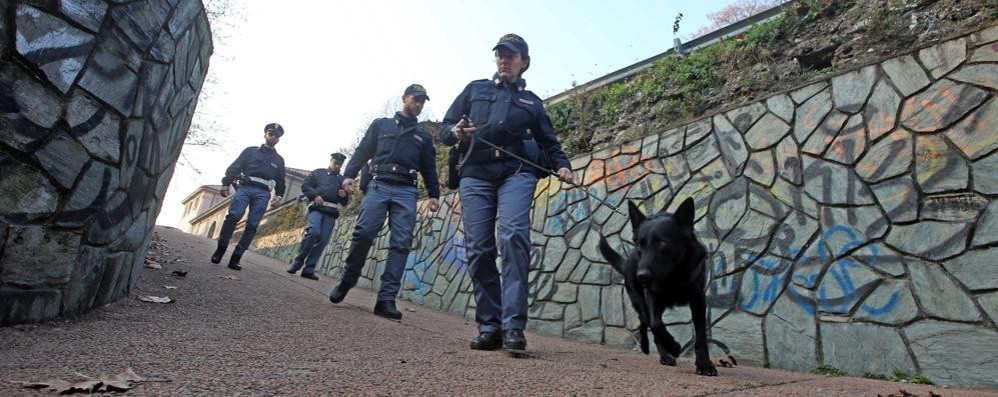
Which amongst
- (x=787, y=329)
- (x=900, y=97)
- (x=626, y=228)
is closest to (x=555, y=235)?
(x=626, y=228)

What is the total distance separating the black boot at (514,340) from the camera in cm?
304

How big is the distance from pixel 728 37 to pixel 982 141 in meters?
3.26

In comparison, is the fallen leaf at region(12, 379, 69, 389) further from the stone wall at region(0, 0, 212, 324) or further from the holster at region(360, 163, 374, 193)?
the holster at region(360, 163, 374, 193)

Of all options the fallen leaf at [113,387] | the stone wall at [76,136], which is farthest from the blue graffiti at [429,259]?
the fallen leaf at [113,387]

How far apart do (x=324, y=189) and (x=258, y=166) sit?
1.19m

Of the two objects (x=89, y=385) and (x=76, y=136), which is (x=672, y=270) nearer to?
(x=89, y=385)

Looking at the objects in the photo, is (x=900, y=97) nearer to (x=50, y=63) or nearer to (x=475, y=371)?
(x=475, y=371)

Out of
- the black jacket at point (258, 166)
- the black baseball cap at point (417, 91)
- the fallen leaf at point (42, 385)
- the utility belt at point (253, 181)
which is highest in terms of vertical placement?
the black baseball cap at point (417, 91)

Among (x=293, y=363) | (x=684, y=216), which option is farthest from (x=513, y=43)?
(x=293, y=363)

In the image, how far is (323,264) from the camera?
13305 mm

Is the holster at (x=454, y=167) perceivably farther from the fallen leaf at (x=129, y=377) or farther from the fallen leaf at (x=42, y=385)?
the fallen leaf at (x=42, y=385)

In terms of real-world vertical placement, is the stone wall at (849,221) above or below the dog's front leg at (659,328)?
above

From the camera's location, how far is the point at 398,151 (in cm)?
513

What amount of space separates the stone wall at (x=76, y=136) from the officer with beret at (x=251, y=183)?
14.4 ft
